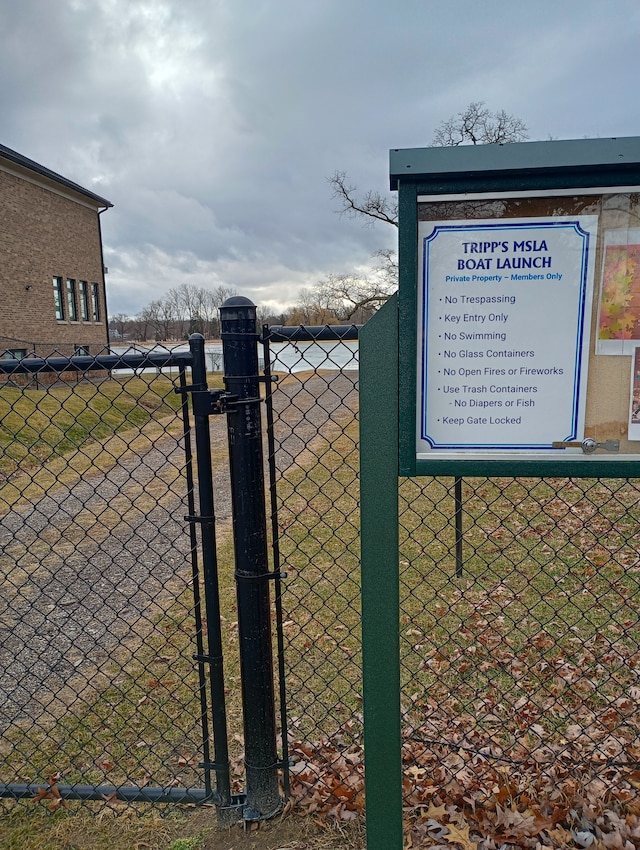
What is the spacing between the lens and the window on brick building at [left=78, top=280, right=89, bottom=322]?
88.4 ft

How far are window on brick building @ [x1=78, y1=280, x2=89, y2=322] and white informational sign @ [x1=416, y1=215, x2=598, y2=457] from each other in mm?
28238

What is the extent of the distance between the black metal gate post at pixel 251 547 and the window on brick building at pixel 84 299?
27.7m

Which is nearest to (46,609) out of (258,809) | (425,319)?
(258,809)

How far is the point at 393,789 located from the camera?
5.78 feet

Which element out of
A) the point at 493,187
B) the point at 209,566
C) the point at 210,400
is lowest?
the point at 209,566

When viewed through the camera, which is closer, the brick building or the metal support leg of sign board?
the metal support leg of sign board

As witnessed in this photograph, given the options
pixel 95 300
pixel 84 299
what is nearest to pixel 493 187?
pixel 84 299

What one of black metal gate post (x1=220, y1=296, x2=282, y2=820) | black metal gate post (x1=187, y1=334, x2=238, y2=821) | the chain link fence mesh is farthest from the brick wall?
black metal gate post (x1=220, y1=296, x2=282, y2=820)

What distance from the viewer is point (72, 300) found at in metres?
26.3

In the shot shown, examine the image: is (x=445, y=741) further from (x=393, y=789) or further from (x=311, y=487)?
(x=311, y=487)

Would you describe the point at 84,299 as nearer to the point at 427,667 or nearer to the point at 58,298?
the point at 58,298

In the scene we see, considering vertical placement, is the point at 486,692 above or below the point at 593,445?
below

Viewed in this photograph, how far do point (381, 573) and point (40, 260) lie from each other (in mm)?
25686

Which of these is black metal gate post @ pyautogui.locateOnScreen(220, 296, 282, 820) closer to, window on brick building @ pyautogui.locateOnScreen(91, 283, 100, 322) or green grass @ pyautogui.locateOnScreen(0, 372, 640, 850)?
green grass @ pyautogui.locateOnScreen(0, 372, 640, 850)
